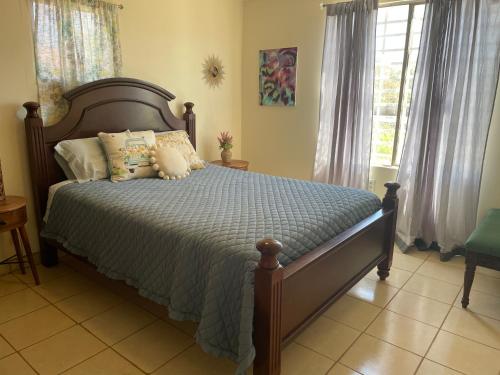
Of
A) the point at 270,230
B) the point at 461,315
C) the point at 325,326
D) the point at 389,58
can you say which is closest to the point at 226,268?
the point at 270,230

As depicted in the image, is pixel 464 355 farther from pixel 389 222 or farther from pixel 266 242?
pixel 266 242

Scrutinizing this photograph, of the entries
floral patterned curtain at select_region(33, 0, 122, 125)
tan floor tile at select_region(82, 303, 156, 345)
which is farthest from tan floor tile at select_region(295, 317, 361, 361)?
floral patterned curtain at select_region(33, 0, 122, 125)

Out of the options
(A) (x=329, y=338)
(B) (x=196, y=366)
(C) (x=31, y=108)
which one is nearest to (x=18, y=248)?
(C) (x=31, y=108)

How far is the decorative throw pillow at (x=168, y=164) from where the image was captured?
2.99 m

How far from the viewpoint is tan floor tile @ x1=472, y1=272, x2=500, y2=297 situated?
267cm

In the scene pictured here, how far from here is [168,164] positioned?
300cm

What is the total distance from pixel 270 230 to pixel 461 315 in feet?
4.76

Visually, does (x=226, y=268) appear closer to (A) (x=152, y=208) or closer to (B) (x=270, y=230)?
(B) (x=270, y=230)

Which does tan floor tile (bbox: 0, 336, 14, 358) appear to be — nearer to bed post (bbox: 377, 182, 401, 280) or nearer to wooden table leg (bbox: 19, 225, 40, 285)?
wooden table leg (bbox: 19, 225, 40, 285)

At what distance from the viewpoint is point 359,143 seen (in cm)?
359

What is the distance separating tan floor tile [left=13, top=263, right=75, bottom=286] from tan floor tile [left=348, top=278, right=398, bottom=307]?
2145mm

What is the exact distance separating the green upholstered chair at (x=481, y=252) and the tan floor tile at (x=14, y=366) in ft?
8.33

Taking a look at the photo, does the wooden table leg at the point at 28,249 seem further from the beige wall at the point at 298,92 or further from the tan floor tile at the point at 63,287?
the beige wall at the point at 298,92

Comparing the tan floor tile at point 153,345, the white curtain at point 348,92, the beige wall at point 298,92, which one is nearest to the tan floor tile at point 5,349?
the tan floor tile at point 153,345
